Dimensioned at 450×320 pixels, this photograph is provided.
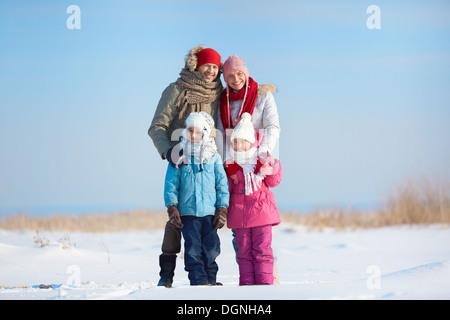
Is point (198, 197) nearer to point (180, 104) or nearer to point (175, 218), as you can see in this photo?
→ point (175, 218)

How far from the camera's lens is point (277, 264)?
22.7 ft

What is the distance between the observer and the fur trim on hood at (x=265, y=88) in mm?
4855

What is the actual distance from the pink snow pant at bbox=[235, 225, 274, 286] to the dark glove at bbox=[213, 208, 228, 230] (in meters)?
0.20

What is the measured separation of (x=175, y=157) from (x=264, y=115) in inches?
33.7

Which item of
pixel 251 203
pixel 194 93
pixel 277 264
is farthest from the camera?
pixel 277 264

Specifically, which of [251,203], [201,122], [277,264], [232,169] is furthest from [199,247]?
[277,264]

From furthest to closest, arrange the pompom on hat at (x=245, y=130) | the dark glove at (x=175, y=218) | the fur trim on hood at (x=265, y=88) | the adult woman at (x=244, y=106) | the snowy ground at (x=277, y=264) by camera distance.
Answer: the fur trim on hood at (x=265, y=88), the adult woman at (x=244, y=106), the pompom on hat at (x=245, y=130), the dark glove at (x=175, y=218), the snowy ground at (x=277, y=264)

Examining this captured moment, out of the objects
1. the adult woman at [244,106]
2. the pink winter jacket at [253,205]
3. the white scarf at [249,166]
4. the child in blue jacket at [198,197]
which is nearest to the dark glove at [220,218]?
the child in blue jacket at [198,197]

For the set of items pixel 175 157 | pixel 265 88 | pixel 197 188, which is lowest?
pixel 197 188

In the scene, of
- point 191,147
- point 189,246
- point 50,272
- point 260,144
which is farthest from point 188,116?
point 50,272

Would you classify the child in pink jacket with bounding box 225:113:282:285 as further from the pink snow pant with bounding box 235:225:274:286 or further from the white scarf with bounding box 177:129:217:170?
the white scarf with bounding box 177:129:217:170

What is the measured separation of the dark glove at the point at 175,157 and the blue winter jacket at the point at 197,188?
4 cm

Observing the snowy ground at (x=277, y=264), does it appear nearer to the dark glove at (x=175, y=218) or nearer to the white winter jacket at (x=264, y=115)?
the dark glove at (x=175, y=218)
